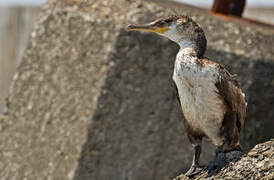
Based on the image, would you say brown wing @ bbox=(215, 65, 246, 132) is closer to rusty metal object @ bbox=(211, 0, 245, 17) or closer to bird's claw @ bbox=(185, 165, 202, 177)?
bird's claw @ bbox=(185, 165, 202, 177)

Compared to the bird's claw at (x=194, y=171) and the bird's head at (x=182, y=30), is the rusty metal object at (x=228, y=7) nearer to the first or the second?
the bird's head at (x=182, y=30)

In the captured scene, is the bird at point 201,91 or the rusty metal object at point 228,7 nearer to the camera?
the bird at point 201,91

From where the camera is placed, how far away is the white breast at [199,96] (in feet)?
14.7

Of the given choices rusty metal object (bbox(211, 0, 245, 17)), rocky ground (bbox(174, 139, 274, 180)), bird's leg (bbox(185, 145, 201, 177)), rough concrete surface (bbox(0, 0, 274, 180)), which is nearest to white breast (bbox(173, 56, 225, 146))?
bird's leg (bbox(185, 145, 201, 177))

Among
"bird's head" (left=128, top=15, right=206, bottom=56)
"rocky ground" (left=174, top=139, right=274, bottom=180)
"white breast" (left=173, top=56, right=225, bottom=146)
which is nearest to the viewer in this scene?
"rocky ground" (left=174, top=139, right=274, bottom=180)

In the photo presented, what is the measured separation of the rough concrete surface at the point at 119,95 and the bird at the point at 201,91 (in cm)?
144

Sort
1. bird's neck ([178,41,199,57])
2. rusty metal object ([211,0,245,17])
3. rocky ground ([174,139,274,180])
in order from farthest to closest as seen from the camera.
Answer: rusty metal object ([211,0,245,17]) → bird's neck ([178,41,199,57]) → rocky ground ([174,139,274,180])

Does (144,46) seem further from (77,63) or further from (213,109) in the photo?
(213,109)

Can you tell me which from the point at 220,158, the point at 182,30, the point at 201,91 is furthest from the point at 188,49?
the point at 220,158

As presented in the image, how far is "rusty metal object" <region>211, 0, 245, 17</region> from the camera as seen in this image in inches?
275

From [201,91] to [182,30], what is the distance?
18.7 inches

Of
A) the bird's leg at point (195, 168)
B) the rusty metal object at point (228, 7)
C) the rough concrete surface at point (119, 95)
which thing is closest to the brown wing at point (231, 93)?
the bird's leg at point (195, 168)

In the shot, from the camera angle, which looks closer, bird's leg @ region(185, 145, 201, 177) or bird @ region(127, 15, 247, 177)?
bird @ region(127, 15, 247, 177)

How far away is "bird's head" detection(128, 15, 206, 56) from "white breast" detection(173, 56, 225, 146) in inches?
9.2
